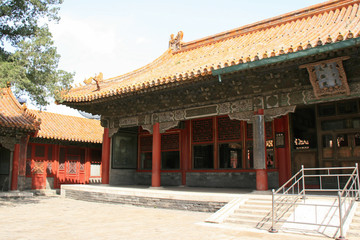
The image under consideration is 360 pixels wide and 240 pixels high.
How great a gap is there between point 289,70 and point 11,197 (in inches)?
419

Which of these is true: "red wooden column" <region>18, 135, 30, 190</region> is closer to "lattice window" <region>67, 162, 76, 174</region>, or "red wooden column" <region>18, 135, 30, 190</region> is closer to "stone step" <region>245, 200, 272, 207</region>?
"lattice window" <region>67, 162, 76, 174</region>

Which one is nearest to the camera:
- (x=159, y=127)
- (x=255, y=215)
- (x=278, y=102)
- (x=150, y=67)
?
(x=255, y=215)

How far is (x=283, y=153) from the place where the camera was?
10.3 m

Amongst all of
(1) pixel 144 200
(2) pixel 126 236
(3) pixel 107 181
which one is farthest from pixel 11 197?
(2) pixel 126 236

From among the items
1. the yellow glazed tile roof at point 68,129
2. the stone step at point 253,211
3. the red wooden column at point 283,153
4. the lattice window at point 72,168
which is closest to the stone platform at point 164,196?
the stone step at point 253,211

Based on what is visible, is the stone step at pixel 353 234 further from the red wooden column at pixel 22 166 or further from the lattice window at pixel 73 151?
the lattice window at pixel 73 151

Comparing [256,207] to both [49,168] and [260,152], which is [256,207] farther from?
[49,168]

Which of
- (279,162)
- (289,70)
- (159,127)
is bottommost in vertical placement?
(279,162)

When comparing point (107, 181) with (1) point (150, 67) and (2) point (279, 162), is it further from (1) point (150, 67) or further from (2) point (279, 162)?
(2) point (279, 162)

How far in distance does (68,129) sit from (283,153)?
11.1 m

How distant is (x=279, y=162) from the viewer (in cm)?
1036

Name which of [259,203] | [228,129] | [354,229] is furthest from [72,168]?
[354,229]

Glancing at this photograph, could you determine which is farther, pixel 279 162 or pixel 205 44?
pixel 205 44

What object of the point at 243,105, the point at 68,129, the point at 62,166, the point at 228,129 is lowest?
the point at 62,166
